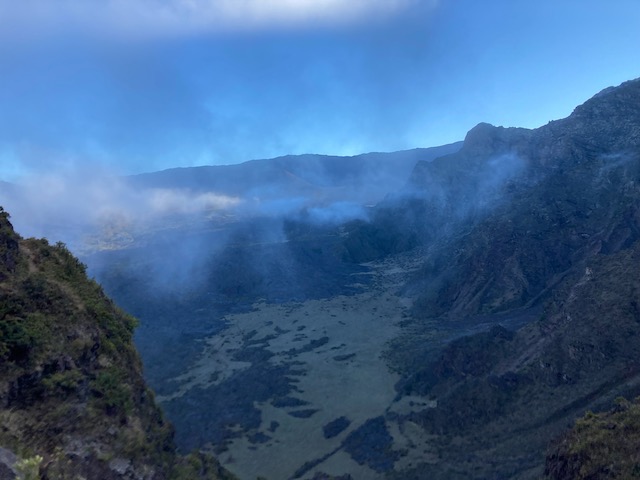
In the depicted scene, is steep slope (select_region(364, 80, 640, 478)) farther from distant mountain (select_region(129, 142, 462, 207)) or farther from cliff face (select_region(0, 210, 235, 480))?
distant mountain (select_region(129, 142, 462, 207))

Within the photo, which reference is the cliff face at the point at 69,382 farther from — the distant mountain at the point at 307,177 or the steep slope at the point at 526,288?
the distant mountain at the point at 307,177

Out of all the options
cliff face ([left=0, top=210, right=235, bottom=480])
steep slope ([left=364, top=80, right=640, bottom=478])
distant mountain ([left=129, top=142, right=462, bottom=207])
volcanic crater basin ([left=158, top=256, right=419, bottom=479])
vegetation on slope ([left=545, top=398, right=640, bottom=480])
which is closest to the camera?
cliff face ([left=0, top=210, right=235, bottom=480])

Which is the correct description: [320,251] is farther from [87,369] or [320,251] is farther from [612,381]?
[87,369]

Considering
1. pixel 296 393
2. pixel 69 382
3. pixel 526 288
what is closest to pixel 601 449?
pixel 69 382

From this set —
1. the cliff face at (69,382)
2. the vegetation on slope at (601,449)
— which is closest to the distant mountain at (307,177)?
the vegetation on slope at (601,449)

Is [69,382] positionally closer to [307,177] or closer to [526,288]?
[526,288]

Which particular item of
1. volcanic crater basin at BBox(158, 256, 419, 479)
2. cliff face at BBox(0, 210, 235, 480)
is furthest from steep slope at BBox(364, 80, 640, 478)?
cliff face at BBox(0, 210, 235, 480)

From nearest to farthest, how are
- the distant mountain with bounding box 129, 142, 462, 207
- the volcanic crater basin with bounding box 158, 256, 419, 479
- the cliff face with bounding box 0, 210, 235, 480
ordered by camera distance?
1. the cliff face with bounding box 0, 210, 235, 480
2. the volcanic crater basin with bounding box 158, 256, 419, 479
3. the distant mountain with bounding box 129, 142, 462, 207

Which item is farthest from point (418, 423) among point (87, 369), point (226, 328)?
point (226, 328)
